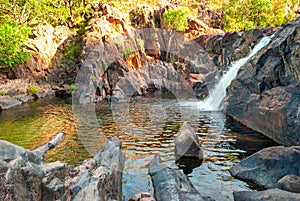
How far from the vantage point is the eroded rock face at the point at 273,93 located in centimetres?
1335

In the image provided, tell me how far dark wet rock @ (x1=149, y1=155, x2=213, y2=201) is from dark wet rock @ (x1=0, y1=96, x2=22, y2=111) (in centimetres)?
2264

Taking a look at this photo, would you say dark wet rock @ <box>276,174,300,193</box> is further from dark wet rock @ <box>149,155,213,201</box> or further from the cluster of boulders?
dark wet rock @ <box>149,155,213,201</box>

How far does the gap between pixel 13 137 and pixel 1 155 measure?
11906 mm

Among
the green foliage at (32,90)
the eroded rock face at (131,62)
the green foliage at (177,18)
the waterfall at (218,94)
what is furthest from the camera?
the green foliage at (177,18)

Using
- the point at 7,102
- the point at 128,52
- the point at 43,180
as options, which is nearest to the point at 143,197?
the point at 43,180

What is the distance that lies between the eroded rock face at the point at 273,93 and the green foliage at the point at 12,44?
29362mm

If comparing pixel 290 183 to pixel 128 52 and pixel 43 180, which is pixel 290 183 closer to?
pixel 43 180

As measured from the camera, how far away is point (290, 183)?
26.5 feet

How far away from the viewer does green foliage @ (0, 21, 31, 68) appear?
33.1 meters

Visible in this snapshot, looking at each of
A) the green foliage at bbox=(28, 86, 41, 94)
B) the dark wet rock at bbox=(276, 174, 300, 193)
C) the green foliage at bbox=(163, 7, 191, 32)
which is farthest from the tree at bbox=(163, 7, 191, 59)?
the dark wet rock at bbox=(276, 174, 300, 193)

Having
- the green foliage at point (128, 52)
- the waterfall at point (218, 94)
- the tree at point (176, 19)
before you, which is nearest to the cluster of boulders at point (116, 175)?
the waterfall at point (218, 94)

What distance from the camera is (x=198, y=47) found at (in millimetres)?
47625

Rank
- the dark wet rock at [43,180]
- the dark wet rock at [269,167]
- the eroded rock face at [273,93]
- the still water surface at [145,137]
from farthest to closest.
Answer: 1. the eroded rock face at [273,93]
2. the still water surface at [145,137]
3. the dark wet rock at [269,167]
4. the dark wet rock at [43,180]

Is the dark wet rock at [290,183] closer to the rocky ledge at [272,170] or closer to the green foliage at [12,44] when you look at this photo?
the rocky ledge at [272,170]
